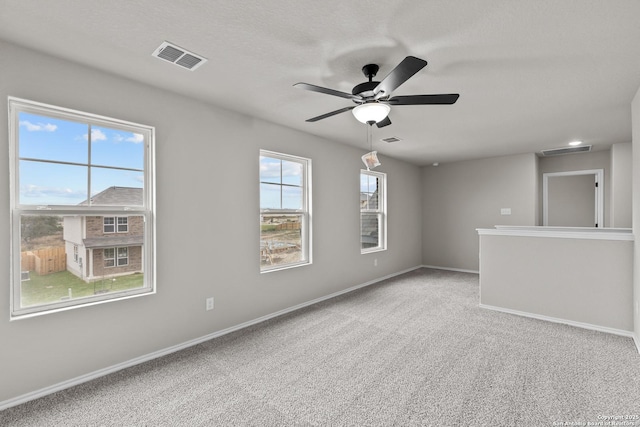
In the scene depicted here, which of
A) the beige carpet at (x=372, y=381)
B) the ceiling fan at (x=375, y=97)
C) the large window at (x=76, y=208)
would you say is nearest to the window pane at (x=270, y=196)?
the large window at (x=76, y=208)

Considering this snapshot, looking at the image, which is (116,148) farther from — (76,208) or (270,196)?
(270,196)

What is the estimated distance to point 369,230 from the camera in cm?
577

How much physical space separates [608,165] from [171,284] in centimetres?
743

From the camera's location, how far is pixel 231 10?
5.86 ft

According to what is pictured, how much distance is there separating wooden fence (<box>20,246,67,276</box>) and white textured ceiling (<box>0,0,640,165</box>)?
1468 mm

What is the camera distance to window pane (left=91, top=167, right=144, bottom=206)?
2.54m

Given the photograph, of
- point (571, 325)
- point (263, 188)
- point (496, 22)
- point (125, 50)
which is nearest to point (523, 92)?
point (496, 22)

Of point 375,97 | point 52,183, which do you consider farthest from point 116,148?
point 375,97

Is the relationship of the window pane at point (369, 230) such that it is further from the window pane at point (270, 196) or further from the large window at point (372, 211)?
the window pane at point (270, 196)

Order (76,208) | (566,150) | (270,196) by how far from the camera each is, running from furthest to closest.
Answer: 1. (566,150)
2. (270,196)
3. (76,208)

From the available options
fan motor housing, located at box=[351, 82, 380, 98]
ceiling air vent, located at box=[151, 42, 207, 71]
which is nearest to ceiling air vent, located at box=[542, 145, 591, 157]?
fan motor housing, located at box=[351, 82, 380, 98]

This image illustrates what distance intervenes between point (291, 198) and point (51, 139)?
8.39 ft

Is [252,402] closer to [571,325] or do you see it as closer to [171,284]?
[171,284]

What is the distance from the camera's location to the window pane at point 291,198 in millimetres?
4164
